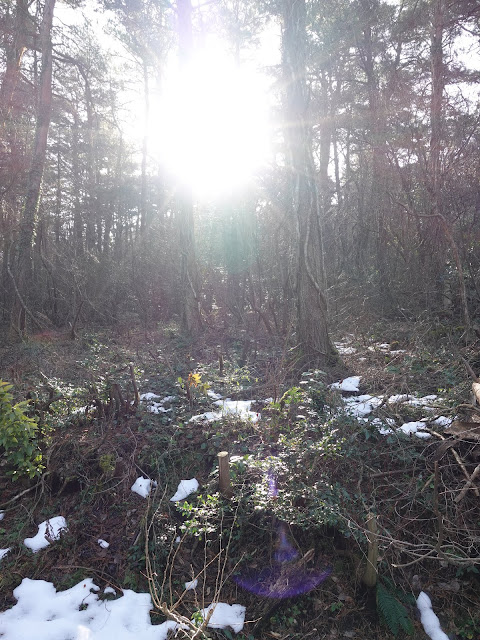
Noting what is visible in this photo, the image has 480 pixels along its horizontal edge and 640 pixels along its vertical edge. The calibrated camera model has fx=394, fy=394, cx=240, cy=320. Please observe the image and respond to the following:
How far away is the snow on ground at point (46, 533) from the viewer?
3088 millimetres

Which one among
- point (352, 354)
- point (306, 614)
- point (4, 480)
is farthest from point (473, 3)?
point (4, 480)

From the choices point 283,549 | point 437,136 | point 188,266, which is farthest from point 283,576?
point 188,266

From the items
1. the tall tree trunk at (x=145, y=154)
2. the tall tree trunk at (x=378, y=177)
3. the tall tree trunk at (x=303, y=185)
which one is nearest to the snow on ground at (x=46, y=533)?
the tall tree trunk at (x=303, y=185)

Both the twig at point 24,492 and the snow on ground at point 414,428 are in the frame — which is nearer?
the snow on ground at point 414,428

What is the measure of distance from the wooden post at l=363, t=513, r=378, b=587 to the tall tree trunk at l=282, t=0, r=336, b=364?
10.8 feet

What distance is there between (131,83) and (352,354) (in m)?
17.5

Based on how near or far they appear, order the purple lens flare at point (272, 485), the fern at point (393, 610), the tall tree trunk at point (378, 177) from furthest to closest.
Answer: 1. the tall tree trunk at point (378, 177)
2. the purple lens flare at point (272, 485)
3. the fern at point (393, 610)

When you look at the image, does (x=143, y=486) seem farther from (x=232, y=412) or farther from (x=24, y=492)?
(x=232, y=412)

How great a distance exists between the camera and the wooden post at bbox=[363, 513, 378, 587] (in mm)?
2361

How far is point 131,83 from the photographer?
17719 millimetres

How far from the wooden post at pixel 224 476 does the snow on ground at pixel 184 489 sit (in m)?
0.41

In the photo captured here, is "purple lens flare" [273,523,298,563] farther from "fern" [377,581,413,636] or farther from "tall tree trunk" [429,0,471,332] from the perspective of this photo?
"tall tree trunk" [429,0,471,332]

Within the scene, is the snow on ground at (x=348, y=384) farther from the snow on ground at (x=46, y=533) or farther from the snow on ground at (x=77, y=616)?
the snow on ground at (x=46, y=533)

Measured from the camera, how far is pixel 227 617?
98.4 inches
